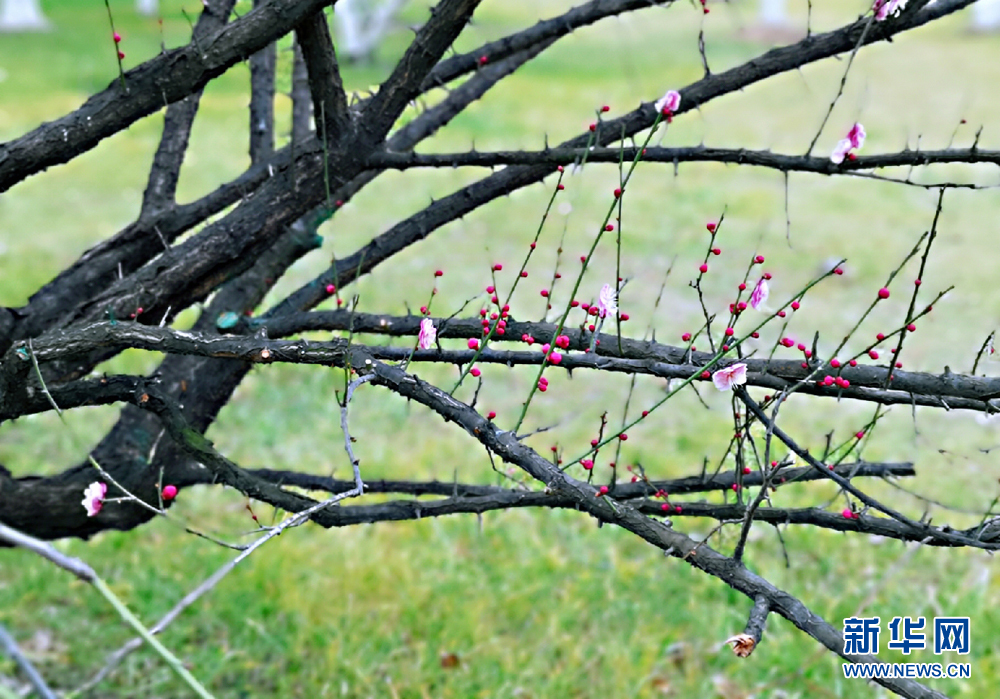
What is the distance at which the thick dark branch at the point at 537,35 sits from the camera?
7.57ft

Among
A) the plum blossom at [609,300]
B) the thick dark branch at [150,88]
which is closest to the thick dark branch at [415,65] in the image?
the thick dark branch at [150,88]

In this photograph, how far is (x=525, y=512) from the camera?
4523mm

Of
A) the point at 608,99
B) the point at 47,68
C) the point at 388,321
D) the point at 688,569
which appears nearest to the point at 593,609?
the point at 688,569

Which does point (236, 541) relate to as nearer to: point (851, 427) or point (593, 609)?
point (593, 609)

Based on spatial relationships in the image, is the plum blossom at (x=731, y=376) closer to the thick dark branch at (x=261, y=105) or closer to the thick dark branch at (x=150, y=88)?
the thick dark branch at (x=150, y=88)

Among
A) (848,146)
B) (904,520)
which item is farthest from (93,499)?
(848,146)

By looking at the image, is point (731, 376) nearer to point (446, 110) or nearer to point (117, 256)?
point (446, 110)

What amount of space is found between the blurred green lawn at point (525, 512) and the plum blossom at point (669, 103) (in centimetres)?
29

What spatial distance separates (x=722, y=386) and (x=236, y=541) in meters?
3.00

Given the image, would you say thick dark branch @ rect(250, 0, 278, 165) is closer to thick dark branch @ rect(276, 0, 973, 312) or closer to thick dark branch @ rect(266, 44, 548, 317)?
thick dark branch @ rect(266, 44, 548, 317)

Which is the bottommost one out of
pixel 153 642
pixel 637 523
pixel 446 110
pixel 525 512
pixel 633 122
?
pixel 153 642

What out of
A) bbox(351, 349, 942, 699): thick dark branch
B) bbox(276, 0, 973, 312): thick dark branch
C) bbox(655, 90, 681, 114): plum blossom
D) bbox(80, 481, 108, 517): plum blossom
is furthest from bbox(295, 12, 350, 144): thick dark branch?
bbox(80, 481, 108, 517): plum blossom

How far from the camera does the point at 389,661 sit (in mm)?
3441

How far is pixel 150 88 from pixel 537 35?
0.96 meters
